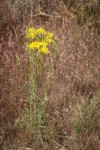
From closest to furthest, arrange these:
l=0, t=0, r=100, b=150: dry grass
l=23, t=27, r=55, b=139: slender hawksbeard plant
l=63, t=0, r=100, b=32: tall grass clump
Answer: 1. l=23, t=27, r=55, b=139: slender hawksbeard plant
2. l=0, t=0, r=100, b=150: dry grass
3. l=63, t=0, r=100, b=32: tall grass clump

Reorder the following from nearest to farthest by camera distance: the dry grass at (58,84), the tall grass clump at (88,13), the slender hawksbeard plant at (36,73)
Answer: the slender hawksbeard plant at (36,73)
the dry grass at (58,84)
the tall grass clump at (88,13)

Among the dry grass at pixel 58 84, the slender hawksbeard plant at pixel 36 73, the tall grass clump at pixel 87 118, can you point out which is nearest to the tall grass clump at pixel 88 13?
the dry grass at pixel 58 84

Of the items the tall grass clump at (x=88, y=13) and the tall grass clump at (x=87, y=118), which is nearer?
the tall grass clump at (x=87, y=118)

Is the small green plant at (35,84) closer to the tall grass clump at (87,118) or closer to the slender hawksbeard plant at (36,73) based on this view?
the slender hawksbeard plant at (36,73)

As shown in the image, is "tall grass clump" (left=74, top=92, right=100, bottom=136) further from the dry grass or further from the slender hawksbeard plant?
the slender hawksbeard plant

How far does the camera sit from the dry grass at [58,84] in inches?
97.4

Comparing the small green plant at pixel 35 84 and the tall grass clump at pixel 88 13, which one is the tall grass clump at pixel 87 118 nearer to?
the small green plant at pixel 35 84

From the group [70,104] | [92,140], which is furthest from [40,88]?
[92,140]

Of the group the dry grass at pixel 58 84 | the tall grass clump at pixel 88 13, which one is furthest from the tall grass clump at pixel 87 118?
the tall grass clump at pixel 88 13

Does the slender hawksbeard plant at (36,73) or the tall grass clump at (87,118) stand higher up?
the slender hawksbeard plant at (36,73)

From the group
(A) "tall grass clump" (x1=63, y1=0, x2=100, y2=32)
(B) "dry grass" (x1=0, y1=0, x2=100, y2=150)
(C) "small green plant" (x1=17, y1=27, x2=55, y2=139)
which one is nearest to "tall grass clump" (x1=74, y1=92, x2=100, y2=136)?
(B) "dry grass" (x1=0, y1=0, x2=100, y2=150)

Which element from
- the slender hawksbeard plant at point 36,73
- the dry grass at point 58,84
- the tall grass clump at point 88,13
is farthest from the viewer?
the tall grass clump at point 88,13

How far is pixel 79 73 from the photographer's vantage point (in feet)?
9.95

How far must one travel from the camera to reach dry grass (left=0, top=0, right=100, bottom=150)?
8.12 ft
